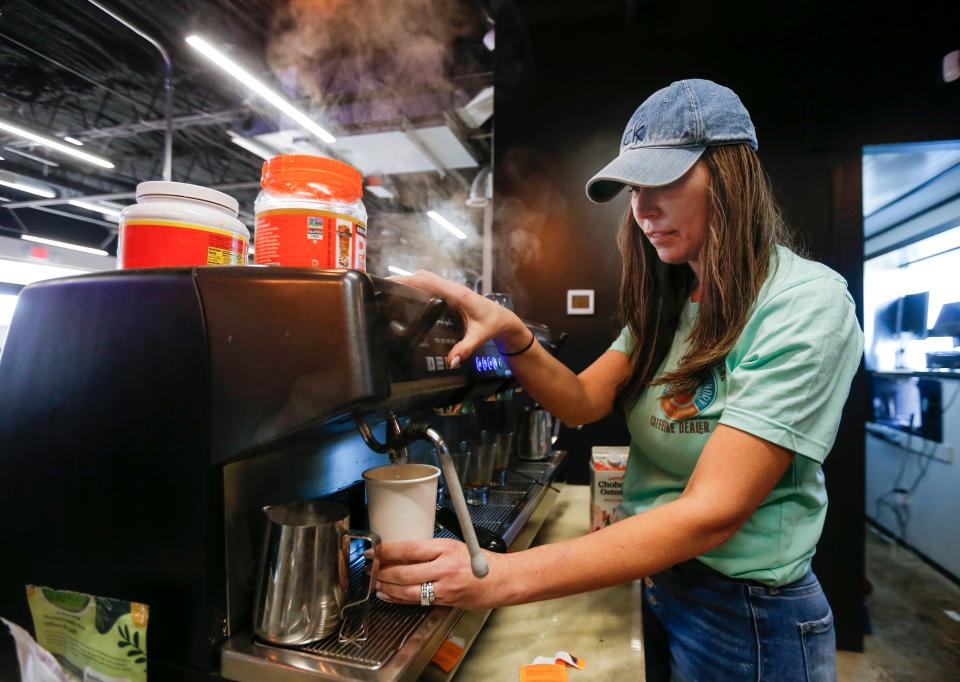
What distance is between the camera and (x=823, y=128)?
2357 millimetres

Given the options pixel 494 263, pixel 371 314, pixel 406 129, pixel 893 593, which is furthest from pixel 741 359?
pixel 406 129

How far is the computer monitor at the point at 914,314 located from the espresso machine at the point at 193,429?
4572 mm

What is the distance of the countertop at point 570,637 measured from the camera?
832 mm

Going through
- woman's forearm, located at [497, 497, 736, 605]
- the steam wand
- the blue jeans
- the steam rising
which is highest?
the steam rising

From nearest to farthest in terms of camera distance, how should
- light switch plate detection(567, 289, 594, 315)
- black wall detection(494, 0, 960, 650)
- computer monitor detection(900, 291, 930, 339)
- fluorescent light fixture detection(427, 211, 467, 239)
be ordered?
black wall detection(494, 0, 960, 650) → light switch plate detection(567, 289, 594, 315) → computer monitor detection(900, 291, 930, 339) → fluorescent light fixture detection(427, 211, 467, 239)

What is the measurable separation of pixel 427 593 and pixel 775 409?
1.61ft

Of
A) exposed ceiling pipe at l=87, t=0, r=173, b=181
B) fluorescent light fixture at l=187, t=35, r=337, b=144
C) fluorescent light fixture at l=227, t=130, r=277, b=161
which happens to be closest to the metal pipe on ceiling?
fluorescent light fixture at l=227, t=130, r=277, b=161

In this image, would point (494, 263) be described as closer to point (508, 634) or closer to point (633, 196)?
point (633, 196)

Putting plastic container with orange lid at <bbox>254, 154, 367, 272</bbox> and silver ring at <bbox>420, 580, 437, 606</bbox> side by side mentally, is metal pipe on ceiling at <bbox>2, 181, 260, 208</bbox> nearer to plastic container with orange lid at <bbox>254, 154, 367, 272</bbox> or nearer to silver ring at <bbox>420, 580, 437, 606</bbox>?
plastic container with orange lid at <bbox>254, 154, 367, 272</bbox>

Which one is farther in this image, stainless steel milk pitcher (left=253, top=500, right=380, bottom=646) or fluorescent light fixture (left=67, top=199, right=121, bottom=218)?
fluorescent light fixture (left=67, top=199, right=121, bottom=218)

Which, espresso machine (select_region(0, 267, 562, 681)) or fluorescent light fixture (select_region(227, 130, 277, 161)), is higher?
fluorescent light fixture (select_region(227, 130, 277, 161))

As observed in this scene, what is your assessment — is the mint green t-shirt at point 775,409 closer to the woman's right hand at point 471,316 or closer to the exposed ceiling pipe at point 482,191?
the woman's right hand at point 471,316

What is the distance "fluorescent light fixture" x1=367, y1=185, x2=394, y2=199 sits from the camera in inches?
286

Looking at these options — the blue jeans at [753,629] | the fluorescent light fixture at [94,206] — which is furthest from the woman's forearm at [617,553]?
the fluorescent light fixture at [94,206]
